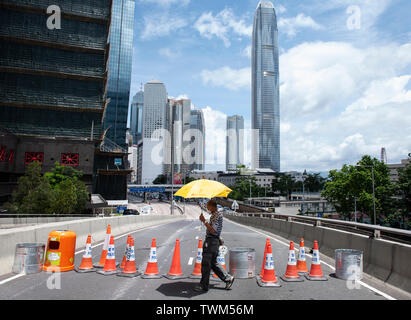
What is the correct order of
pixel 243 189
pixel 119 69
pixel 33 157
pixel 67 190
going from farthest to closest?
pixel 119 69 < pixel 243 189 < pixel 33 157 < pixel 67 190

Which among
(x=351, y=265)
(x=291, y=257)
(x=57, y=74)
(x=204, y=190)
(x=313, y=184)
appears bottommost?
(x=351, y=265)

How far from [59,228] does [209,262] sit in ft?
22.7

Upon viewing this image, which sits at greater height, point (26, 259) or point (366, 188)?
point (366, 188)

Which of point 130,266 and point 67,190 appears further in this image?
point 67,190

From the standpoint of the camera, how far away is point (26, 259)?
841cm

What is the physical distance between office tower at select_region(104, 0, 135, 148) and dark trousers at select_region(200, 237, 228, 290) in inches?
5753

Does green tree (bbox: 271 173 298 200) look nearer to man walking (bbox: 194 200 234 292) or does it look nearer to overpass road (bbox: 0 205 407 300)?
overpass road (bbox: 0 205 407 300)

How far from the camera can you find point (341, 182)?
226 ft

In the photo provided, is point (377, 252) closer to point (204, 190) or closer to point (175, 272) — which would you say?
point (204, 190)

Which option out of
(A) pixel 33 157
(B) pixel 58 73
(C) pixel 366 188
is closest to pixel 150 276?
(A) pixel 33 157

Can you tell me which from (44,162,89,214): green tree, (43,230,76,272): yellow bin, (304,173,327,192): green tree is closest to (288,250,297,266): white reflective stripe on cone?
(43,230,76,272): yellow bin

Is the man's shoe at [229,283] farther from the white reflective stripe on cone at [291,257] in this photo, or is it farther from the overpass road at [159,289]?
the white reflective stripe on cone at [291,257]

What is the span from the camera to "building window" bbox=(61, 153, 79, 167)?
57016 mm
